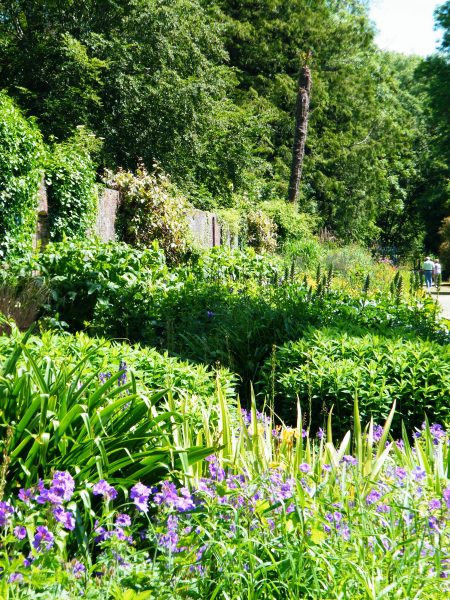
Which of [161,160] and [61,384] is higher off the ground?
[161,160]

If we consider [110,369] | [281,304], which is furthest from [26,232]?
[110,369]

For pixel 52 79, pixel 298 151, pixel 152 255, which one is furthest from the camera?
pixel 298 151

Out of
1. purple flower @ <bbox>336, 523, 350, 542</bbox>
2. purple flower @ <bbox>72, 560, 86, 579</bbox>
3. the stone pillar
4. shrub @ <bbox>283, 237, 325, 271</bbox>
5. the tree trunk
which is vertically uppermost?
the tree trunk

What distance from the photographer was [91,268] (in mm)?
8398

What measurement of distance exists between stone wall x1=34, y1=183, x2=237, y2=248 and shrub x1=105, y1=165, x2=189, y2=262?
28 cm

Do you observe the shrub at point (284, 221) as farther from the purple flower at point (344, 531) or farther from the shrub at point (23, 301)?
the purple flower at point (344, 531)

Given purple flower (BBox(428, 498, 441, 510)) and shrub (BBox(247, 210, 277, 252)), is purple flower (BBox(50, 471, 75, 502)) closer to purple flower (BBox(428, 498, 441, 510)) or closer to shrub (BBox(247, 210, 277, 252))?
purple flower (BBox(428, 498, 441, 510))

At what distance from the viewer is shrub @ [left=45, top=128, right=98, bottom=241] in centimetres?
1107

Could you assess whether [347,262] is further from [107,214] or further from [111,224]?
[107,214]

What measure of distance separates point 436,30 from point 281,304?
28.0 m

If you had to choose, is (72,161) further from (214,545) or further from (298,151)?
(298,151)

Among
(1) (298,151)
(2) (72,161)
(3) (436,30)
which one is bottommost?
(2) (72,161)

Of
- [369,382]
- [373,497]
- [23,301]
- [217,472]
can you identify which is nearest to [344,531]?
[373,497]

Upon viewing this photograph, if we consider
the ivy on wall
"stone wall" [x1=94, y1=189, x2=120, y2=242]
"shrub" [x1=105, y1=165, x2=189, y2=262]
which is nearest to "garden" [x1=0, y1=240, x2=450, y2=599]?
the ivy on wall
